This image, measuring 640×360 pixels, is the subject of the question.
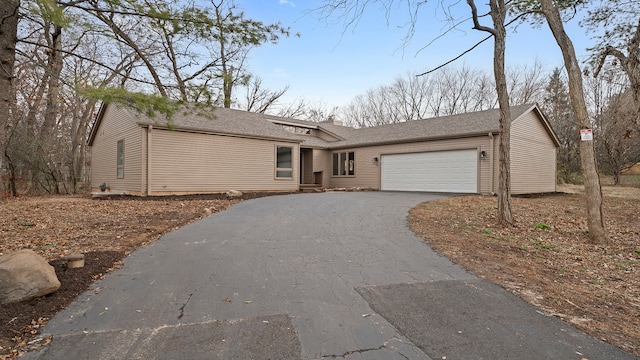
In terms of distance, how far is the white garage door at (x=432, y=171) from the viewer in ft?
50.1

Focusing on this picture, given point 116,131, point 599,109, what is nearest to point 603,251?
point 116,131

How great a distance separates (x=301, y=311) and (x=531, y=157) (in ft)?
56.9

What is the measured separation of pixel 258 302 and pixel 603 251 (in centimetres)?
646

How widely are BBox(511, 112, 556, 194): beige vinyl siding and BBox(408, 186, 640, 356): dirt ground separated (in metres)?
5.71

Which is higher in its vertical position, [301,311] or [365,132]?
[365,132]

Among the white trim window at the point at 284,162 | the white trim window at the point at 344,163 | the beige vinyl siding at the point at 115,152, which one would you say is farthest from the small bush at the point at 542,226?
the beige vinyl siding at the point at 115,152

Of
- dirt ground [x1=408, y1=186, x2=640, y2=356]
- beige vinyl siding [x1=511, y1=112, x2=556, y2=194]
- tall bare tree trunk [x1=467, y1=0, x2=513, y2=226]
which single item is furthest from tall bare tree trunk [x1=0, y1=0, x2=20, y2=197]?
beige vinyl siding [x1=511, y1=112, x2=556, y2=194]

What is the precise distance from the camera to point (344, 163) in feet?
68.5

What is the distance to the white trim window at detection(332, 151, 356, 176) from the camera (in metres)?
20.4

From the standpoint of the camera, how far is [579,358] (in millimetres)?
2547

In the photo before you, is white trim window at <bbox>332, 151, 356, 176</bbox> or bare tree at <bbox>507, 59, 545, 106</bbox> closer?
white trim window at <bbox>332, 151, 356, 176</bbox>

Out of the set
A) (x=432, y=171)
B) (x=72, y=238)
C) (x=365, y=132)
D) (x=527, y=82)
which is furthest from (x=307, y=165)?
(x=527, y=82)

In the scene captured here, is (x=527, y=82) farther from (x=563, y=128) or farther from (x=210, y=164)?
(x=210, y=164)

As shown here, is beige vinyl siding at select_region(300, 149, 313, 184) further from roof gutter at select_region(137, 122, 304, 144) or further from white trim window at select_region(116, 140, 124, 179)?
white trim window at select_region(116, 140, 124, 179)
